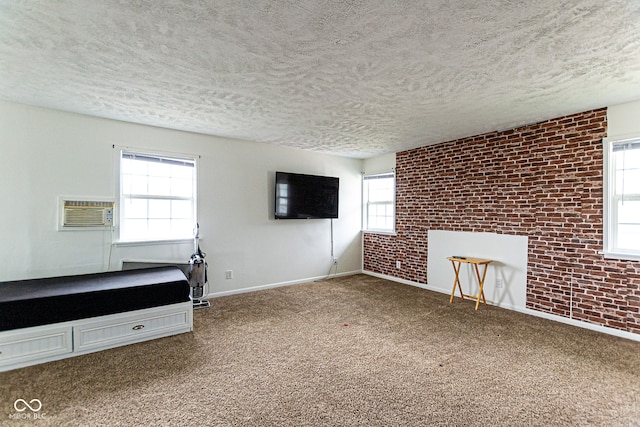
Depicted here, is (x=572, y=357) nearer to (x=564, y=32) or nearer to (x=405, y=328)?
(x=405, y=328)

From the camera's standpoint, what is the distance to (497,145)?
4207 mm

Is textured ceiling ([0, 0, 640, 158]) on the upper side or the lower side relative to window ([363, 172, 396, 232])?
upper

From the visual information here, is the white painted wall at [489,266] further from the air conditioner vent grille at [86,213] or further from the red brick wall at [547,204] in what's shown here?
the air conditioner vent grille at [86,213]

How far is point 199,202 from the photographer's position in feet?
14.5

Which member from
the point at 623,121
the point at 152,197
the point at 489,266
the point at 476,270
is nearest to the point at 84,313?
the point at 152,197

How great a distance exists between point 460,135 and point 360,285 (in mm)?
2933

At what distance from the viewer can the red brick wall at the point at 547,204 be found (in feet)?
10.8

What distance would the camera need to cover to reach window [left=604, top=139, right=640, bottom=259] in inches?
123

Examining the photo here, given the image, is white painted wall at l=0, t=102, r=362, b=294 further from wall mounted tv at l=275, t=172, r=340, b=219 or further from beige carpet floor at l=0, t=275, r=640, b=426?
beige carpet floor at l=0, t=275, r=640, b=426

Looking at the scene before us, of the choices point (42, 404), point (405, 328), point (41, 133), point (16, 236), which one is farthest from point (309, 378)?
point (41, 133)

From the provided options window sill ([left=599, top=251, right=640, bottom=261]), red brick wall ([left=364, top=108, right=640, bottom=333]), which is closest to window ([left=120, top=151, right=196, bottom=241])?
red brick wall ([left=364, top=108, right=640, bottom=333])

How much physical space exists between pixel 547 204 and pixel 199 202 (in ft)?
15.3

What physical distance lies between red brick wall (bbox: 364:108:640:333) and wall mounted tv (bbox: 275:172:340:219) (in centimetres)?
172

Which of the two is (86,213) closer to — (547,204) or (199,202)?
(199,202)
